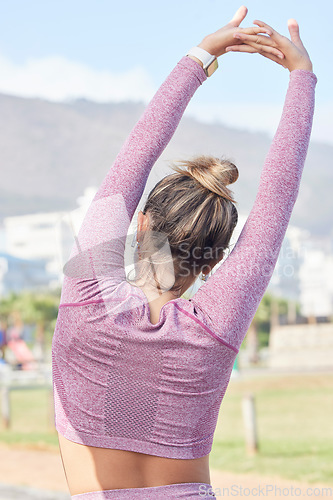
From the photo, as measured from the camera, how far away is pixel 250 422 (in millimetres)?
7602

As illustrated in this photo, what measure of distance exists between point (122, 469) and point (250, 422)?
23.4ft

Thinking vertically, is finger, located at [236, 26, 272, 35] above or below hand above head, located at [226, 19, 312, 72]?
above

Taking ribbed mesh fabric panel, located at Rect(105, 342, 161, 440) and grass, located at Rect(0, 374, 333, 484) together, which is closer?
ribbed mesh fabric panel, located at Rect(105, 342, 161, 440)

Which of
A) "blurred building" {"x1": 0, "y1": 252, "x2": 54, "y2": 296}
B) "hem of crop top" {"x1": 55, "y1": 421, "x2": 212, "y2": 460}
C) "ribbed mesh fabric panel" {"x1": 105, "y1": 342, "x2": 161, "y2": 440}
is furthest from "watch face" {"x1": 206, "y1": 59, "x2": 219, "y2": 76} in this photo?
"blurred building" {"x1": 0, "y1": 252, "x2": 54, "y2": 296}

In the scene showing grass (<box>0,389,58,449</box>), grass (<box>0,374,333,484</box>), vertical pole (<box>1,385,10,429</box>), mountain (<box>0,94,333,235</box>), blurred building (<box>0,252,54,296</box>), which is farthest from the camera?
blurred building (<box>0,252,54,296</box>)

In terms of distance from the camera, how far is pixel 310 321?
29.0 m

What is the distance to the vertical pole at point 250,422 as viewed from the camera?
7219 mm

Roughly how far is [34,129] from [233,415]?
38.4 m

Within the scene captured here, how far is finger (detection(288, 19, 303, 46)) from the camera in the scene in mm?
947

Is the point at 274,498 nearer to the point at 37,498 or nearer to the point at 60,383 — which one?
the point at 37,498

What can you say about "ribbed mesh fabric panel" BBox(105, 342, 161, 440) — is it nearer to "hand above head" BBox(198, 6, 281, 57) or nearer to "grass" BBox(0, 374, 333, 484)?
"hand above head" BBox(198, 6, 281, 57)

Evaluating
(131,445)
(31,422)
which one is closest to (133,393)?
(131,445)

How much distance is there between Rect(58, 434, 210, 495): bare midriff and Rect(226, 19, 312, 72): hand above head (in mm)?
626

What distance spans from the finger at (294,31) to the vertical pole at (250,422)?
6541mm
